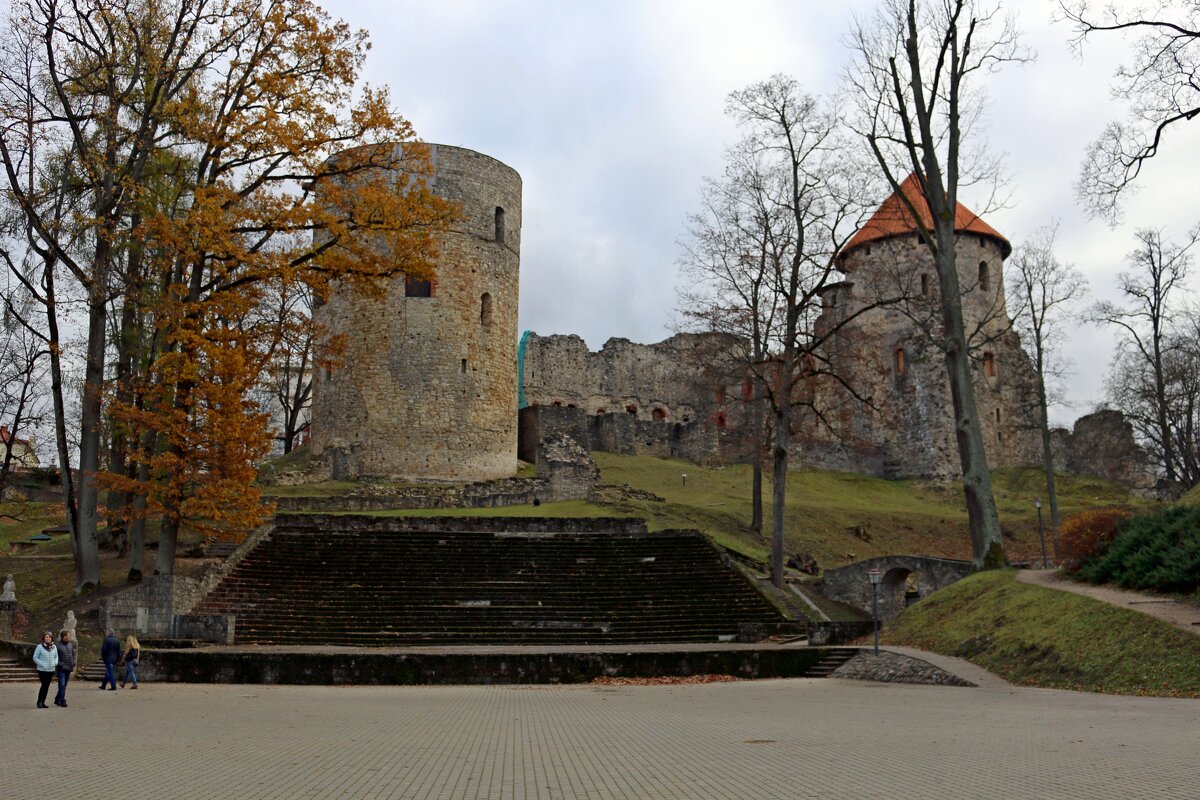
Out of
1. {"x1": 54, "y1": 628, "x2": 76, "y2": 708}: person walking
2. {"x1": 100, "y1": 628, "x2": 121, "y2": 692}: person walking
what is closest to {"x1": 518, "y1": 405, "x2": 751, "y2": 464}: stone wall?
{"x1": 100, "y1": 628, "x2": 121, "y2": 692}: person walking

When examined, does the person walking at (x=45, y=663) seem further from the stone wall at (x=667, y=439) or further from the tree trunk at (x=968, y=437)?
the stone wall at (x=667, y=439)

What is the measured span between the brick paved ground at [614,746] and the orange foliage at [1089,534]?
583cm

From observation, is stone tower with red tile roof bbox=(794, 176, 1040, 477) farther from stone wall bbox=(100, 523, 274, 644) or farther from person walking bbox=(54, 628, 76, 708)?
person walking bbox=(54, 628, 76, 708)

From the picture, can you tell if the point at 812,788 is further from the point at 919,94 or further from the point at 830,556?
the point at 830,556

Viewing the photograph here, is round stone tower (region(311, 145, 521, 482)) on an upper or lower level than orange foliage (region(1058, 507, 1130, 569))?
upper

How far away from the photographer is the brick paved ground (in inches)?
265

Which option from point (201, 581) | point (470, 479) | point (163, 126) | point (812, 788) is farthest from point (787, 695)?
point (470, 479)

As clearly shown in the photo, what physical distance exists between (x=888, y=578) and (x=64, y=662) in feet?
68.3

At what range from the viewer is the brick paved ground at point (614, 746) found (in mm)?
6742

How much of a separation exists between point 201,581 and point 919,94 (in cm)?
1811

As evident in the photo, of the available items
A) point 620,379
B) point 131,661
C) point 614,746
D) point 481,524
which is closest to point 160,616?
point 131,661

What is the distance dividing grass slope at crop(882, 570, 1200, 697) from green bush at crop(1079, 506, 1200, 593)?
1176 mm

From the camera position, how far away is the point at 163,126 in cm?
2364

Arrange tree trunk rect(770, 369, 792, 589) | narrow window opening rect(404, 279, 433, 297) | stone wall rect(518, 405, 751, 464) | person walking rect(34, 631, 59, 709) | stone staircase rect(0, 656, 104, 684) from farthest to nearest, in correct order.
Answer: stone wall rect(518, 405, 751, 464) → narrow window opening rect(404, 279, 433, 297) → tree trunk rect(770, 369, 792, 589) → stone staircase rect(0, 656, 104, 684) → person walking rect(34, 631, 59, 709)
